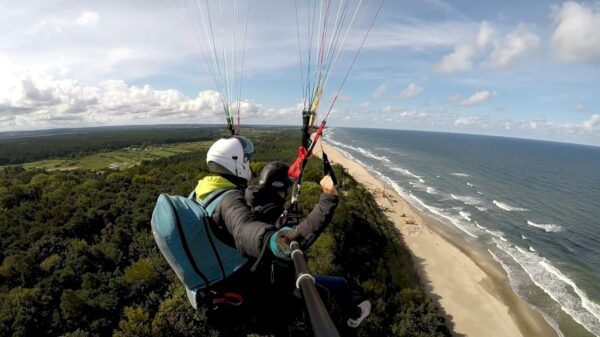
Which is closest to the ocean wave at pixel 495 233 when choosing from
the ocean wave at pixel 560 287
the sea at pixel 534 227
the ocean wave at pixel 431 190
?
the sea at pixel 534 227

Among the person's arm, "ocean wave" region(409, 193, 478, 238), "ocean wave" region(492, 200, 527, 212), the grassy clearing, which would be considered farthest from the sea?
the grassy clearing

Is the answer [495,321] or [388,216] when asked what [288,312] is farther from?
[388,216]

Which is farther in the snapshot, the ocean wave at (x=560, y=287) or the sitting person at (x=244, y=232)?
the ocean wave at (x=560, y=287)

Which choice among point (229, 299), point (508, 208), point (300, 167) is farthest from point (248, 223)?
point (508, 208)

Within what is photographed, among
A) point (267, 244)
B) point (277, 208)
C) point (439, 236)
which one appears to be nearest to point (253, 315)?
point (277, 208)

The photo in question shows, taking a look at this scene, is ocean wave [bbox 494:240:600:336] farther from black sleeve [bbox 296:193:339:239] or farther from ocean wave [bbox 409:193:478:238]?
black sleeve [bbox 296:193:339:239]

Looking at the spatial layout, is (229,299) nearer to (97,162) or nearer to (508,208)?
(508,208)

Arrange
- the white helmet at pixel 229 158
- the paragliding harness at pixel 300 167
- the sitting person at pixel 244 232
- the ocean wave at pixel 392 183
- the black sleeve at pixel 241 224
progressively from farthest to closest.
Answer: the ocean wave at pixel 392 183 < the paragliding harness at pixel 300 167 < the white helmet at pixel 229 158 < the sitting person at pixel 244 232 < the black sleeve at pixel 241 224

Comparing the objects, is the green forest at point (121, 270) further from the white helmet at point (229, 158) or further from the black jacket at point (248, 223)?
the black jacket at point (248, 223)
